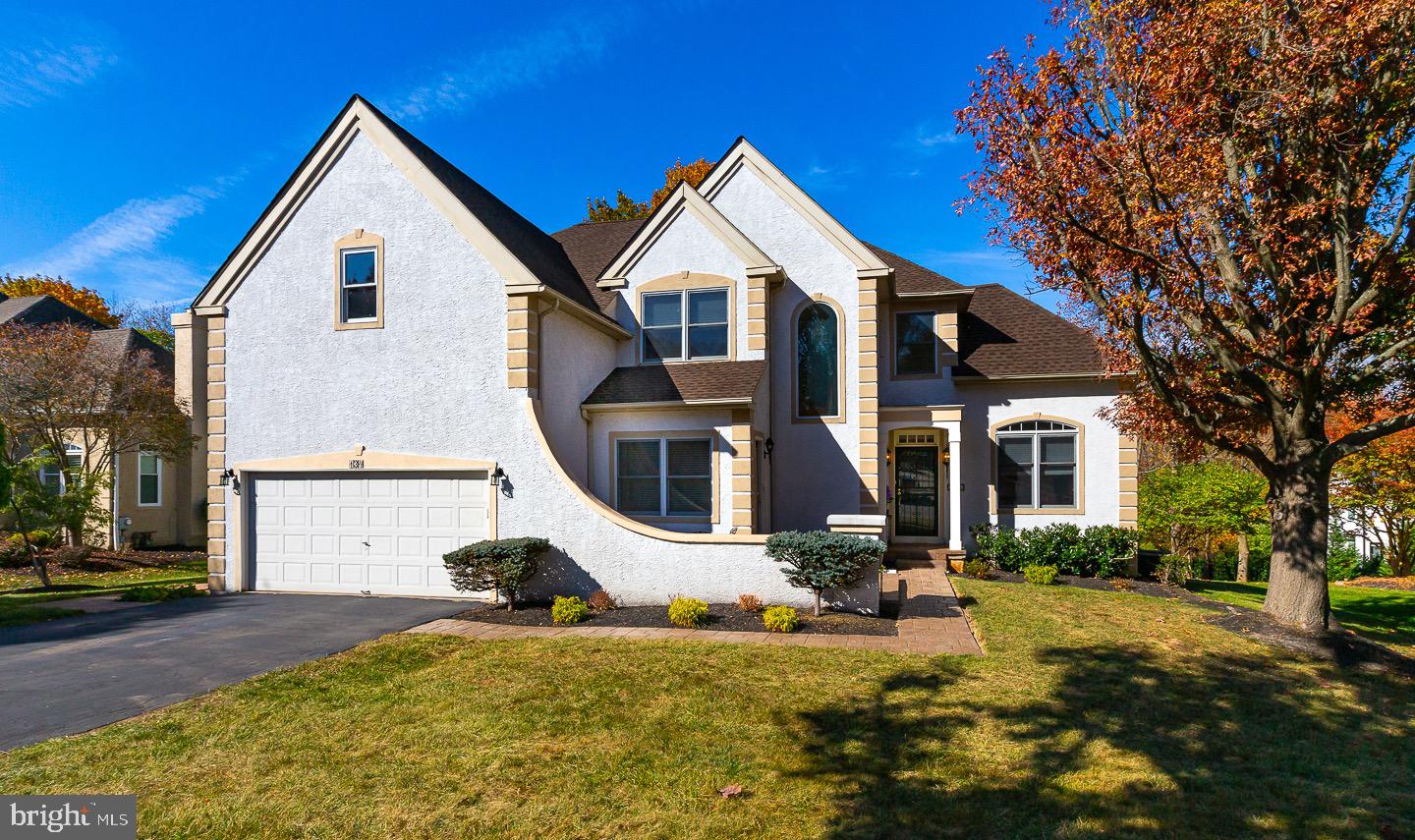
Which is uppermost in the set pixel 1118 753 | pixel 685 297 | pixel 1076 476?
pixel 685 297

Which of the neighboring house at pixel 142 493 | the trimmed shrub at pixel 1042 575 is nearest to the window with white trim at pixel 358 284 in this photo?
the neighboring house at pixel 142 493

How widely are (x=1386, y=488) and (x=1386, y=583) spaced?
3.48m

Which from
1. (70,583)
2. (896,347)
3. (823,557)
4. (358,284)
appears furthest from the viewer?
(896,347)

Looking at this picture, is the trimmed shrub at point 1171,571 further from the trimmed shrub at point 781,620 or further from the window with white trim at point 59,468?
the window with white trim at point 59,468

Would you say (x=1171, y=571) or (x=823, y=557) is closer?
(x=823, y=557)

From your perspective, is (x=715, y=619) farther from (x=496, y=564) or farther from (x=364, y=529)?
(x=364, y=529)

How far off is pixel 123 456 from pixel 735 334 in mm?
20752

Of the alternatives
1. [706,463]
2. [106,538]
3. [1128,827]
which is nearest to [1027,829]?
[1128,827]

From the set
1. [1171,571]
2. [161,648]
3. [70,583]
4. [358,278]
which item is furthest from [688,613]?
[70,583]

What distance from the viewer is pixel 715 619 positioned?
10242 millimetres

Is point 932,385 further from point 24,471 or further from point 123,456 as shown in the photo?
point 123,456

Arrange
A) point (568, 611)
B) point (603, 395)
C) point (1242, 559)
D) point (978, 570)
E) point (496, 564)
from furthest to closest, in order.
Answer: point (1242, 559), point (978, 570), point (603, 395), point (496, 564), point (568, 611)

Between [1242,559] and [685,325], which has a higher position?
[685,325]

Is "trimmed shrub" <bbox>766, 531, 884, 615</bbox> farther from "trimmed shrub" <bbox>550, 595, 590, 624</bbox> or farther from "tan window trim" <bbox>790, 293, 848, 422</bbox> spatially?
"tan window trim" <bbox>790, 293, 848, 422</bbox>
